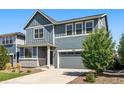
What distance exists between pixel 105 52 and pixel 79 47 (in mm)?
8310

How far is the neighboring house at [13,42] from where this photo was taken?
109 feet

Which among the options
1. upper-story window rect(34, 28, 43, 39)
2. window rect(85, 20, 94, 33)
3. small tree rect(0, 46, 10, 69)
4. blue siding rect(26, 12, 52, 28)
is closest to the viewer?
window rect(85, 20, 94, 33)

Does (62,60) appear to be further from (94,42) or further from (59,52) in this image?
(94,42)

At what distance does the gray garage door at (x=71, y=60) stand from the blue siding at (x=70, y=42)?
0.88m

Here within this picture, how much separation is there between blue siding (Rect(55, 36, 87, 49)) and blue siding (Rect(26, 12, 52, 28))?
10.0ft

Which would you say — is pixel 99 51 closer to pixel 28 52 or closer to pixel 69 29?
pixel 69 29

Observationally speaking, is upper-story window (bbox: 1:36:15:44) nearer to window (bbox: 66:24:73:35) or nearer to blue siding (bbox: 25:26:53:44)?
blue siding (bbox: 25:26:53:44)

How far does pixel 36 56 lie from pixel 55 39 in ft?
11.2

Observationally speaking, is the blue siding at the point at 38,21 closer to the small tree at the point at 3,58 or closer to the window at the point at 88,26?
the window at the point at 88,26

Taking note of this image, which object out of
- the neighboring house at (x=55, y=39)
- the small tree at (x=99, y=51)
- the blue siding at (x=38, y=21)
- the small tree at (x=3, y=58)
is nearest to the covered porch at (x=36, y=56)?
the neighboring house at (x=55, y=39)

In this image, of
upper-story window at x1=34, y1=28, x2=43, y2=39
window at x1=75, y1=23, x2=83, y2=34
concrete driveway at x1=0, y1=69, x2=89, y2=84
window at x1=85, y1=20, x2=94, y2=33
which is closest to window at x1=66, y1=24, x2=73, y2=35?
window at x1=75, y1=23, x2=83, y2=34

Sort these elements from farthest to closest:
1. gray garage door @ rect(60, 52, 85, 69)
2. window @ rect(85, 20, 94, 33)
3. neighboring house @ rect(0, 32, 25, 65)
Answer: neighboring house @ rect(0, 32, 25, 65) → gray garage door @ rect(60, 52, 85, 69) → window @ rect(85, 20, 94, 33)

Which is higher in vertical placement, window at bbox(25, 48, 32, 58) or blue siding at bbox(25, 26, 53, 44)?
blue siding at bbox(25, 26, 53, 44)

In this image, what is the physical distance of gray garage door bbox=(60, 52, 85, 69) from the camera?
87.6 feet
